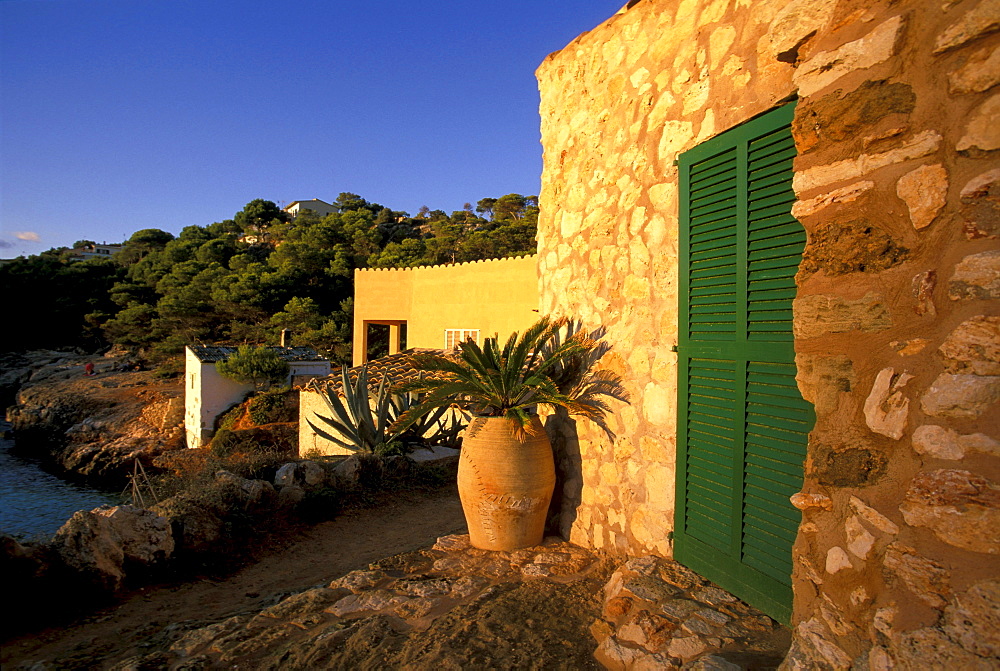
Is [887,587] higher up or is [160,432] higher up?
[887,587]

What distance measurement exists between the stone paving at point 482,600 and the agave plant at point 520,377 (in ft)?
3.14

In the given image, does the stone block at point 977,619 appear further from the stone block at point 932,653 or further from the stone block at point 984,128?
the stone block at point 984,128

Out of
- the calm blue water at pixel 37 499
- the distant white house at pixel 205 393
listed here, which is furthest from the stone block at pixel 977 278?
the distant white house at pixel 205 393

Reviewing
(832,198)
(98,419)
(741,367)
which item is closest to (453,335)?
(98,419)

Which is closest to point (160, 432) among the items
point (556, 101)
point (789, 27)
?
point (556, 101)

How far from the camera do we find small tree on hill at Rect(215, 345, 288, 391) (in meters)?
17.6

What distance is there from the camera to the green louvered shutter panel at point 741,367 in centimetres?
263

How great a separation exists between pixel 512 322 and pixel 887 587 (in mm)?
13874

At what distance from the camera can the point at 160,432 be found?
19.8 meters

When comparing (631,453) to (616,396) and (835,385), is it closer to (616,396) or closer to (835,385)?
(616,396)

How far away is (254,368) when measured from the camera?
1808cm

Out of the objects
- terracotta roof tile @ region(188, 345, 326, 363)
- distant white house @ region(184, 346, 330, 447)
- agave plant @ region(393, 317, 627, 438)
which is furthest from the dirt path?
terracotta roof tile @ region(188, 345, 326, 363)

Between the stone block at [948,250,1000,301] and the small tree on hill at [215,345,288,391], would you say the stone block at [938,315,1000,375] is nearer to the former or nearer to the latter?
the stone block at [948,250,1000,301]

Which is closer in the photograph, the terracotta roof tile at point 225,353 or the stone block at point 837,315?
the stone block at point 837,315
